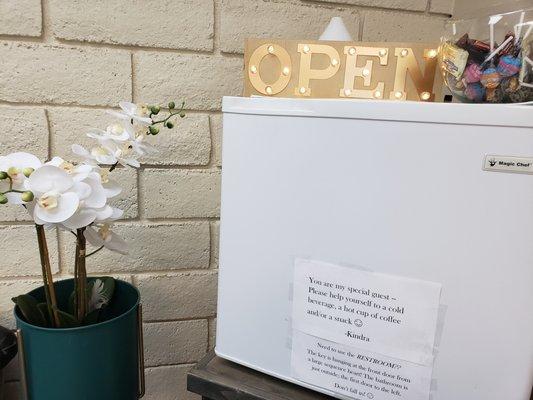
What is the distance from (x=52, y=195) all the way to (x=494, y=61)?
634mm

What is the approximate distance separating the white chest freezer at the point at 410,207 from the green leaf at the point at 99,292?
1.16ft

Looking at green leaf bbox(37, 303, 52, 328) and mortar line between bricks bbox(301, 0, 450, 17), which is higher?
mortar line between bricks bbox(301, 0, 450, 17)

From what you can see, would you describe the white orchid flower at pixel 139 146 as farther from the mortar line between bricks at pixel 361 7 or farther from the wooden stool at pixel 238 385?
the mortar line between bricks at pixel 361 7

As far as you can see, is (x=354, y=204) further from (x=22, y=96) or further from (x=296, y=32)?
(x=22, y=96)

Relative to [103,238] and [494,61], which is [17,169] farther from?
[494,61]

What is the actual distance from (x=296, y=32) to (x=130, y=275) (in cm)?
69

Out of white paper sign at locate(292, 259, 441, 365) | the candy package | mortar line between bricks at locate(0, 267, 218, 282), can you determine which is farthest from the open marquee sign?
mortar line between bricks at locate(0, 267, 218, 282)

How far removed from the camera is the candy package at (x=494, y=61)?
0.53 m

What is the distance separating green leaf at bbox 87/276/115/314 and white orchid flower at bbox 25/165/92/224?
0.84 feet

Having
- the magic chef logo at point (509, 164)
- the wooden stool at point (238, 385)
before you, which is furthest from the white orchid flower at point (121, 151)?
the magic chef logo at point (509, 164)

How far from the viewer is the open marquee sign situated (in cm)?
65

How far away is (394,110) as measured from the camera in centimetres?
49

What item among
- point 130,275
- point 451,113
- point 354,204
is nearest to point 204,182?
point 130,275

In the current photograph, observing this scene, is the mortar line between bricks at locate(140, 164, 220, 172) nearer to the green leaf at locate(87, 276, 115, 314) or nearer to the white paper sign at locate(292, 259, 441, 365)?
the green leaf at locate(87, 276, 115, 314)
